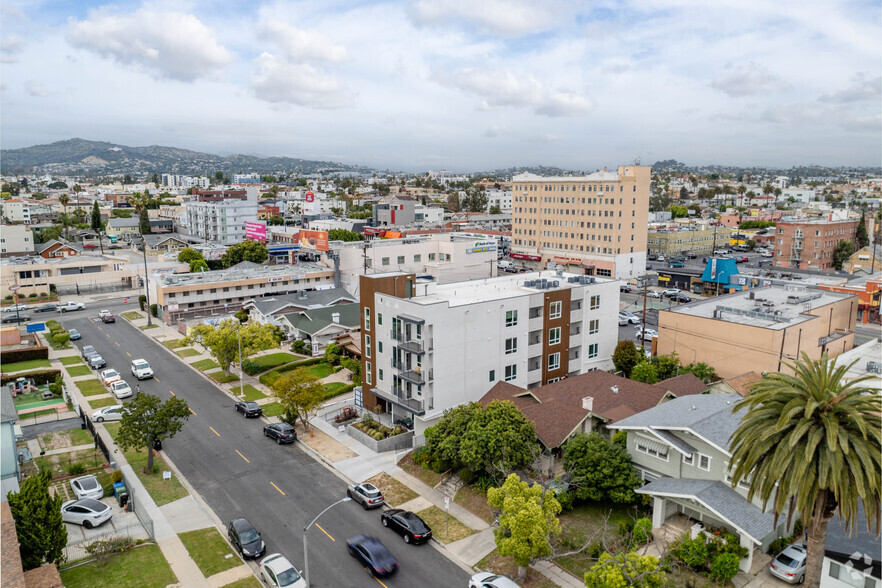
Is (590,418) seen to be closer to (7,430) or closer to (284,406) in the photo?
(284,406)

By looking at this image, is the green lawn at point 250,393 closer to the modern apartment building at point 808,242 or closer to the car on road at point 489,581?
the car on road at point 489,581

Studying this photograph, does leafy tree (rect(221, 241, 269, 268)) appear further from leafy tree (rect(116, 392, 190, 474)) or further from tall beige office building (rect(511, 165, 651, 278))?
leafy tree (rect(116, 392, 190, 474))

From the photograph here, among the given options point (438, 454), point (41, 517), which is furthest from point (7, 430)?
point (438, 454)

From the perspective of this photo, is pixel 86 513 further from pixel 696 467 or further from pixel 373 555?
pixel 696 467

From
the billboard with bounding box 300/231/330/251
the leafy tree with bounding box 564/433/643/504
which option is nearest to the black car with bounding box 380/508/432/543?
the leafy tree with bounding box 564/433/643/504

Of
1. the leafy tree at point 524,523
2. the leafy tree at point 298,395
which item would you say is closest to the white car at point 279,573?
the leafy tree at point 524,523
